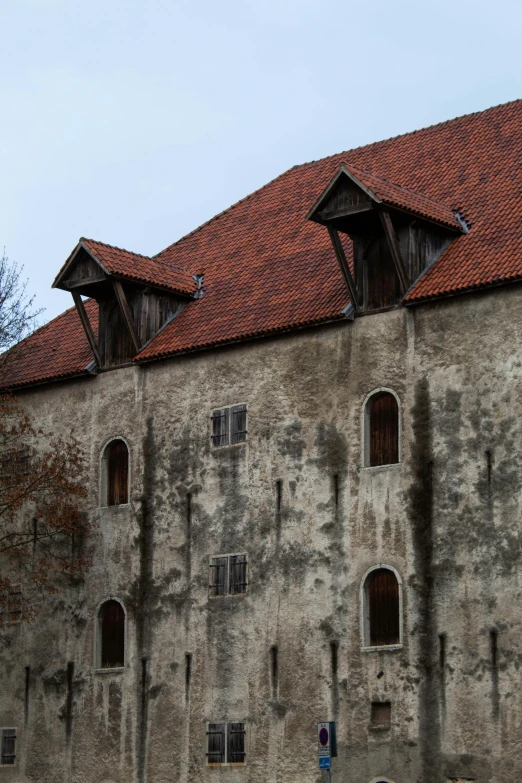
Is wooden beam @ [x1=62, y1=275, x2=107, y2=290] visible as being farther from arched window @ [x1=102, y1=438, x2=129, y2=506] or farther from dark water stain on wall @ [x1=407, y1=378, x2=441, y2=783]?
dark water stain on wall @ [x1=407, y1=378, x2=441, y2=783]

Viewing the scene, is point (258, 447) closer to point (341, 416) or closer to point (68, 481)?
point (341, 416)

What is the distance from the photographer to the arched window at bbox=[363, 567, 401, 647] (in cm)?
3284

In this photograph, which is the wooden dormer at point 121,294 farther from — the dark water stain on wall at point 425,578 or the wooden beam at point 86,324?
the dark water stain on wall at point 425,578

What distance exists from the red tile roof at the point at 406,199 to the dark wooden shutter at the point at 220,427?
6.56m

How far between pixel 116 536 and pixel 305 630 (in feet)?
21.4

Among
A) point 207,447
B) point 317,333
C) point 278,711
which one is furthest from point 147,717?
point 317,333

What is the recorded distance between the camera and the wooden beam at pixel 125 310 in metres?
39.2

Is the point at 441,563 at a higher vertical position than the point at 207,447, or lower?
lower

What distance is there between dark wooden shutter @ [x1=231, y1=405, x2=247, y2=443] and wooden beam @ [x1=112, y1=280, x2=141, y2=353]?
3877 millimetres

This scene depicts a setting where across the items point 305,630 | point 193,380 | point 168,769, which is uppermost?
point 193,380

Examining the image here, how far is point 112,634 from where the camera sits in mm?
38094

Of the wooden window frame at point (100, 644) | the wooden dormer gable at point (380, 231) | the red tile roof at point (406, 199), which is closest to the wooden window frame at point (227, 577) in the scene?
the wooden window frame at point (100, 644)

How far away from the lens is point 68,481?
39.8 m

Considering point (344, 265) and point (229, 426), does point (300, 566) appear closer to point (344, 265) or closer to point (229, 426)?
point (229, 426)
